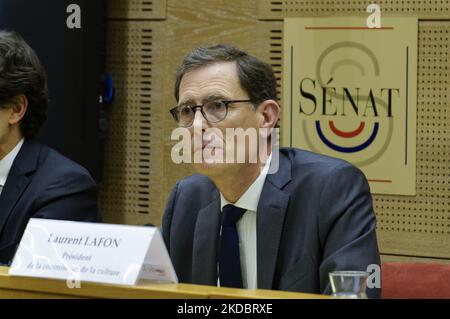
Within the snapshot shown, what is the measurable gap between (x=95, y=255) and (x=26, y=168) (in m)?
1.15

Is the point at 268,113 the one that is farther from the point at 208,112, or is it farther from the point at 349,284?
the point at 349,284

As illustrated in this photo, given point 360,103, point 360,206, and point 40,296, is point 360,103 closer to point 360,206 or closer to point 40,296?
point 360,206

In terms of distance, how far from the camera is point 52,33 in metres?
4.55

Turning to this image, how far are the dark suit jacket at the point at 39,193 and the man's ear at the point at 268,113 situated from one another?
0.81 meters

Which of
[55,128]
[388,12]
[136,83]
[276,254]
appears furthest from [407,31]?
[276,254]

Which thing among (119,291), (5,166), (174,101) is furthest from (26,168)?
(174,101)

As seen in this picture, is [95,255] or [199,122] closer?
[95,255]

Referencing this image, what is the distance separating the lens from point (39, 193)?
2.99 metres

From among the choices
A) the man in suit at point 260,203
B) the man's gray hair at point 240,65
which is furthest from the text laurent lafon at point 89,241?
the man's gray hair at point 240,65

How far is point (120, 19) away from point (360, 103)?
1.49 meters

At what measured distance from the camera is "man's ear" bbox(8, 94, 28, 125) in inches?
123

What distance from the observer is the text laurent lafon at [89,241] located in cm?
199

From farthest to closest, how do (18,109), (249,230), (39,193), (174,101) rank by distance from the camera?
(174,101), (18,109), (39,193), (249,230)

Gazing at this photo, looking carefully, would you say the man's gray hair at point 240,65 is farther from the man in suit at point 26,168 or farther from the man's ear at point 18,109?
the man's ear at point 18,109
